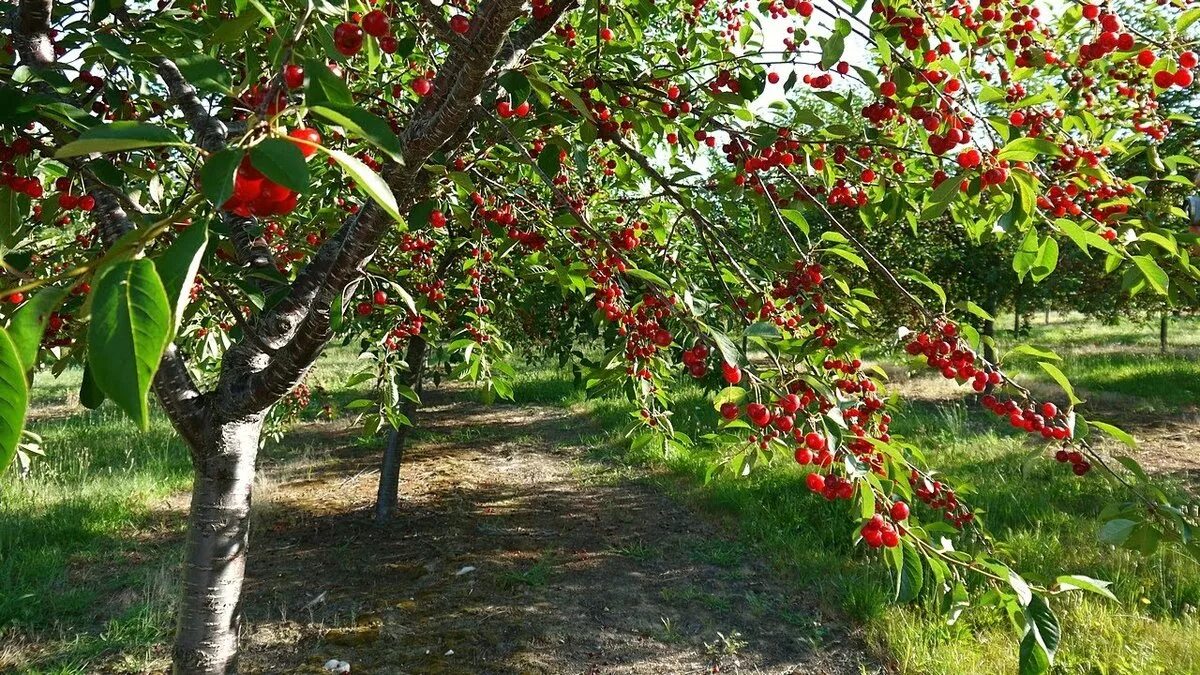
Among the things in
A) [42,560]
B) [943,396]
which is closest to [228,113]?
[42,560]

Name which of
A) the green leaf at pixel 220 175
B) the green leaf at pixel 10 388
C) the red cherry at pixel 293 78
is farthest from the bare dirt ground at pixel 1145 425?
the green leaf at pixel 10 388

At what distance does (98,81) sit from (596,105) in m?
1.36

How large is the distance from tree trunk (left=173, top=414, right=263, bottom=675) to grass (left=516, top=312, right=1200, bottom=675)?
1.42 meters

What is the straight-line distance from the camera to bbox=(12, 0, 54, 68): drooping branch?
171 centimetres

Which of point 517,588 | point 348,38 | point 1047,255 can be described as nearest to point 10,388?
point 348,38

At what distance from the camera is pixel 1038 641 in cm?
110

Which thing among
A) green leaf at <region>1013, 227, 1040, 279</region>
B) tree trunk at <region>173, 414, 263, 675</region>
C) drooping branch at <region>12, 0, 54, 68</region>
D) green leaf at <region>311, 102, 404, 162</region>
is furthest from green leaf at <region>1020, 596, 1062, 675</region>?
drooping branch at <region>12, 0, 54, 68</region>

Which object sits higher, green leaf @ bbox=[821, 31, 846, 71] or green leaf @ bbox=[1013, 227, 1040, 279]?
green leaf @ bbox=[821, 31, 846, 71]

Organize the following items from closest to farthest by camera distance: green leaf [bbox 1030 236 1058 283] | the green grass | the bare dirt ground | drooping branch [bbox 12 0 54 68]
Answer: green leaf [bbox 1030 236 1058 283]
drooping branch [bbox 12 0 54 68]
the bare dirt ground
the green grass

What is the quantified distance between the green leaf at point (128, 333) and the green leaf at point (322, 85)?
262mm

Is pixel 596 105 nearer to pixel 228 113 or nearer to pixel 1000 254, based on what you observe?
pixel 228 113

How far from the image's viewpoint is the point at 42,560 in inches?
179

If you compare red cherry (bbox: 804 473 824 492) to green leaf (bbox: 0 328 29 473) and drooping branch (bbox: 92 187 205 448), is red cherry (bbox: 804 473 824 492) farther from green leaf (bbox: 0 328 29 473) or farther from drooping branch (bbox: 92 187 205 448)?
drooping branch (bbox: 92 187 205 448)

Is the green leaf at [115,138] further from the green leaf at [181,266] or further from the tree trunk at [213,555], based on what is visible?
the tree trunk at [213,555]
